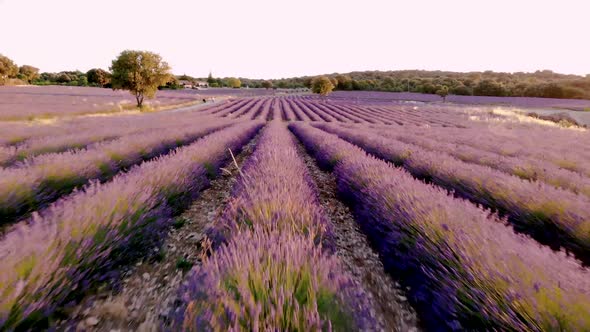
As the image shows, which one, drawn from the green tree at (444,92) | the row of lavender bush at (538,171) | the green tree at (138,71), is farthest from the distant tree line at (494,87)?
the row of lavender bush at (538,171)

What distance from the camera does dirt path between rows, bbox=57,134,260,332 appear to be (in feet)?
5.02

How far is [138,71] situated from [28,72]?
74998 millimetres

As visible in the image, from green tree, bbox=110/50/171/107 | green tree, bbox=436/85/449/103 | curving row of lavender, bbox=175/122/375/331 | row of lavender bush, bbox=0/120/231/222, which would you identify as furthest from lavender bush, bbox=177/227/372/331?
green tree, bbox=436/85/449/103

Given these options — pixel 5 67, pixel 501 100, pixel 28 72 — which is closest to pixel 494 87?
pixel 501 100

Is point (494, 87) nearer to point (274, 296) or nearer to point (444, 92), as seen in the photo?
point (444, 92)

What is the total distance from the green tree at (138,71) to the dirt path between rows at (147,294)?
27006 millimetres

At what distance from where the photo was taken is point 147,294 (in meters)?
1.80

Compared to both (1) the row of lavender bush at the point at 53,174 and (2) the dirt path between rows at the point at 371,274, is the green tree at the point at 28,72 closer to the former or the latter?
(1) the row of lavender bush at the point at 53,174

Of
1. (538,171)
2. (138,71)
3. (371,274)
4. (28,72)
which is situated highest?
(28,72)

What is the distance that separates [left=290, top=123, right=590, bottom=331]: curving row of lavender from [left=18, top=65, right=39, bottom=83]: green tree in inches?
4008

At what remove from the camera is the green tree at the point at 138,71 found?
23.2m

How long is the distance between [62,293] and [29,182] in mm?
2165

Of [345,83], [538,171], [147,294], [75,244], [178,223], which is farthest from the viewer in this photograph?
[345,83]

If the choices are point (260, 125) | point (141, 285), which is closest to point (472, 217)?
point (141, 285)
